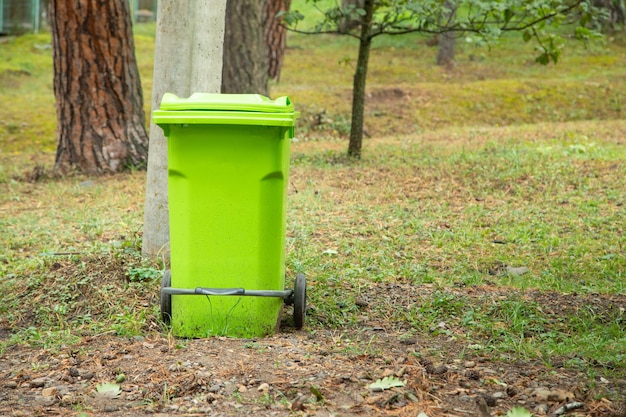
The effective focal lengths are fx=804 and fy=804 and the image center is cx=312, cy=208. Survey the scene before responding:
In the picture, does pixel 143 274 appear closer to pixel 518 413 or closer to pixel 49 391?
pixel 49 391

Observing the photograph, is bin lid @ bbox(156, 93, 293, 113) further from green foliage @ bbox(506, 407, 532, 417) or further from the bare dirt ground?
green foliage @ bbox(506, 407, 532, 417)

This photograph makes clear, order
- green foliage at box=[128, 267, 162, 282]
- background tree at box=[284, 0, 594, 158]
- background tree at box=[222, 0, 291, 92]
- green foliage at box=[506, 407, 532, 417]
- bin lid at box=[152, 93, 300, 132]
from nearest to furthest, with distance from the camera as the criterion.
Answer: green foliage at box=[506, 407, 532, 417] < bin lid at box=[152, 93, 300, 132] < green foliage at box=[128, 267, 162, 282] < background tree at box=[284, 0, 594, 158] < background tree at box=[222, 0, 291, 92]

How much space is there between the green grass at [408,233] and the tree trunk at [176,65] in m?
0.28

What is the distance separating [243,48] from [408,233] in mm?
5237

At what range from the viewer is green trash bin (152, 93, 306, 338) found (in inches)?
152

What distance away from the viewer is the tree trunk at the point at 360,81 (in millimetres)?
9508

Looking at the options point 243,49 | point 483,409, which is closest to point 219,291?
point 483,409

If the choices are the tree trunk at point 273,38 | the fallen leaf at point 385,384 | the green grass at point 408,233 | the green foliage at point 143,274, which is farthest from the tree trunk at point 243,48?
the fallen leaf at point 385,384

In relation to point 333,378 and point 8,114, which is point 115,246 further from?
point 8,114

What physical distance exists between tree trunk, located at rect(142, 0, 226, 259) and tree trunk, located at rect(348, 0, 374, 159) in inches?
179

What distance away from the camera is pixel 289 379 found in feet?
10.9

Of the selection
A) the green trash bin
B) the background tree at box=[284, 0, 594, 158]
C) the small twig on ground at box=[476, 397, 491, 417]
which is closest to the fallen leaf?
the small twig on ground at box=[476, 397, 491, 417]

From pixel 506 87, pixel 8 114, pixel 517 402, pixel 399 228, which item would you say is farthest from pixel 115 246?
pixel 506 87

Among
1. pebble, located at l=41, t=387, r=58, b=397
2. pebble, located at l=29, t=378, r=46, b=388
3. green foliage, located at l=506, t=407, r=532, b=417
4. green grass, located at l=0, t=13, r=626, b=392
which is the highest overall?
green foliage, located at l=506, t=407, r=532, b=417
